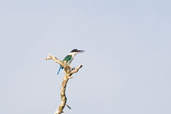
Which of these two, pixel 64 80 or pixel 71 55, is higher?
pixel 64 80

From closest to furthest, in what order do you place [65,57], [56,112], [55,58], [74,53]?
1. [56,112]
2. [55,58]
3. [65,57]
4. [74,53]

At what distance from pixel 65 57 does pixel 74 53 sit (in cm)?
157

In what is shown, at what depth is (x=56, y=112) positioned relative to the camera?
13.5m

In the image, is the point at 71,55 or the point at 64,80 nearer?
the point at 64,80

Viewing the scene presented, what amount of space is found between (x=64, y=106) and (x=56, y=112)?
0.33 metres

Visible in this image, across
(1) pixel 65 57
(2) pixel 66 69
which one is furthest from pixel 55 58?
(1) pixel 65 57

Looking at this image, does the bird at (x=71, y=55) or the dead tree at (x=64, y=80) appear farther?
the bird at (x=71, y=55)

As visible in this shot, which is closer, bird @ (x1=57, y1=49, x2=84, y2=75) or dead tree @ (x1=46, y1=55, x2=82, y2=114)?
dead tree @ (x1=46, y1=55, x2=82, y2=114)

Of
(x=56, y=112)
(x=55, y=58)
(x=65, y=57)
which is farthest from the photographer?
(x=65, y=57)

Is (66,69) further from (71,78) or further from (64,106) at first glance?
(64,106)

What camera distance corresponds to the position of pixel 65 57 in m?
20.2

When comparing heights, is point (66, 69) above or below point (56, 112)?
above

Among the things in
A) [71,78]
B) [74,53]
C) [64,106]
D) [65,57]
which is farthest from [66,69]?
[74,53]

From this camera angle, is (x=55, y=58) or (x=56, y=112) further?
(x=55, y=58)
